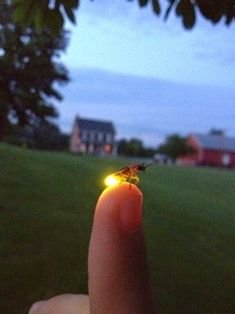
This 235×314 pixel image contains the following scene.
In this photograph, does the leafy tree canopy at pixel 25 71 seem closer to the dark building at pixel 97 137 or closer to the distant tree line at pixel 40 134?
the distant tree line at pixel 40 134

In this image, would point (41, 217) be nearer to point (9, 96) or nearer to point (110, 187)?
point (110, 187)

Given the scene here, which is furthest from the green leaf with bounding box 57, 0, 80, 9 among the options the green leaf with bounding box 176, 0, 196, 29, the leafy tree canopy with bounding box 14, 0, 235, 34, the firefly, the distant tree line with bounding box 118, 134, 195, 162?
the firefly

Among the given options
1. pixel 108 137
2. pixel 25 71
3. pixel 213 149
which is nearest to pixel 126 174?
pixel 213 149

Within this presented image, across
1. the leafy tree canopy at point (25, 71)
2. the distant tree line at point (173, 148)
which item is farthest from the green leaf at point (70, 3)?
the leafy tree canopy at point (25, 71)

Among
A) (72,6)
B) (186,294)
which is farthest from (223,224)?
(72,6)

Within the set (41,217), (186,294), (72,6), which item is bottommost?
(186,294)

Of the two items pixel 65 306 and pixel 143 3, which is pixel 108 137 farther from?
pixel 65 306
